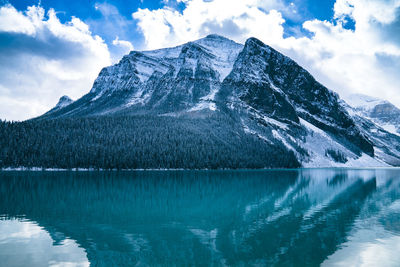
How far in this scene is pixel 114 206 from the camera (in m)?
45.3

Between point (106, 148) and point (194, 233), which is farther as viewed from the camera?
point (106, 148)

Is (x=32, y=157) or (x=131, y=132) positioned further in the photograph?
(x=131, y=132)

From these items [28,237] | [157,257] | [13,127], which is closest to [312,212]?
[157,257]

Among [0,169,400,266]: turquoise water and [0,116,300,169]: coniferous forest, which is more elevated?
[0,116,300,169]: coniferous forest

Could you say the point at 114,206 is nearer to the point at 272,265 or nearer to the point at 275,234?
the point at 275,234

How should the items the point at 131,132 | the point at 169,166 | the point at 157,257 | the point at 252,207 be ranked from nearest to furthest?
the point at 157,257 < the point at 252,207 < the point at 169,166 < the point at 131,132

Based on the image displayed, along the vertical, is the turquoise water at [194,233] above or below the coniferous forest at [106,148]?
below

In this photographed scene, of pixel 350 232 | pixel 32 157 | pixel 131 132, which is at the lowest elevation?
pixel 350 232

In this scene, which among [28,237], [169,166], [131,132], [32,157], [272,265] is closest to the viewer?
[272,265]

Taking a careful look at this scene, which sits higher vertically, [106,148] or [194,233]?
[106,148]

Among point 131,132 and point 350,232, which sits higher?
point 131,132

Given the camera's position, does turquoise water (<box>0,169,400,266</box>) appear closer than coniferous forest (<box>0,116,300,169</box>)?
Yes

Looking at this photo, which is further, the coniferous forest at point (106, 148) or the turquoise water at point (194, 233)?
the coniferous forest at point (106, 148)

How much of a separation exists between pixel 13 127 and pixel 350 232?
172209 millimetres
